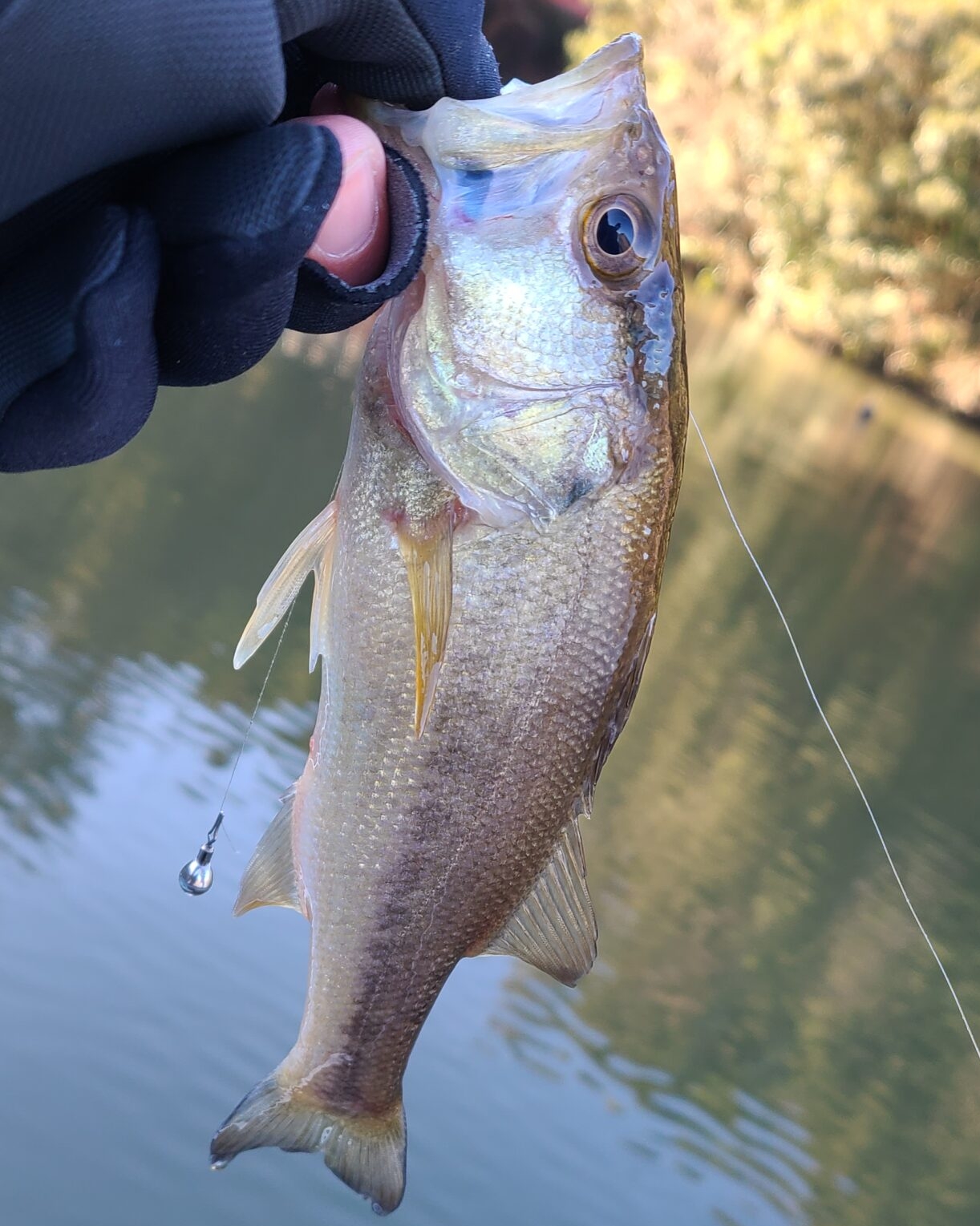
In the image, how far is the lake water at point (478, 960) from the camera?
17.2ft

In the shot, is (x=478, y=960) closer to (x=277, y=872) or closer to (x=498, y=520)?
(x=277, y=872)

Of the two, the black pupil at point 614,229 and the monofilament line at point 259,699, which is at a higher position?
the black pupil at point 614,229

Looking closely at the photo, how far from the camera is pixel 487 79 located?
209 centimetres

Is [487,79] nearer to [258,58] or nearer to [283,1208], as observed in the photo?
[258,58]

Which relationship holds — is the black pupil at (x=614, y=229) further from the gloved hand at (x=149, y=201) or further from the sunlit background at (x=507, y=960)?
the sunlit background at (x=507, y=960)

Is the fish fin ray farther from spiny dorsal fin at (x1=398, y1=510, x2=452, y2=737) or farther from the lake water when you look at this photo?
the lake water

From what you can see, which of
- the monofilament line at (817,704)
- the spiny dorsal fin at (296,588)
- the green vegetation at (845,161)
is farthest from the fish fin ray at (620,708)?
the green vegetation at (845,161)

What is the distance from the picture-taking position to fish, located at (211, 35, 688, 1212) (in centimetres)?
208

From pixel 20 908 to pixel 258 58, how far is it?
4.72 meters

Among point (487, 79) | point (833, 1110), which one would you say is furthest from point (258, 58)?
point (833, 1110)

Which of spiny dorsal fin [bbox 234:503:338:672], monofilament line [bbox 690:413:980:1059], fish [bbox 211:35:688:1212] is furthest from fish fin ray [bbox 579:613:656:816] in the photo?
spiny dorsal fin [bbox 234:503:338:672]

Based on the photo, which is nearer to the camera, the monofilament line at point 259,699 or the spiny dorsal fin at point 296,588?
the spiny dorsal fin at point 296,588

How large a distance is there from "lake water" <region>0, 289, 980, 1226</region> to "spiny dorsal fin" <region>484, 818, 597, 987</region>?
120 inches

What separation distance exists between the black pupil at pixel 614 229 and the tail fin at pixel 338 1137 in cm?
154
